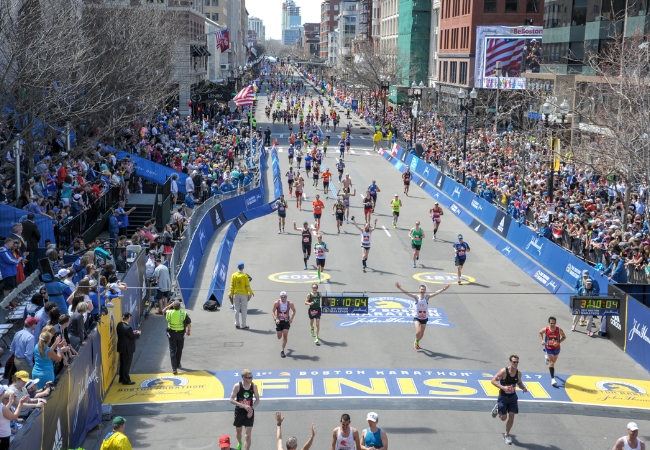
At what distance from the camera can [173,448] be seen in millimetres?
12555

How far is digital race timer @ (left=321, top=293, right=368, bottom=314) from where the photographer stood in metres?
17.7

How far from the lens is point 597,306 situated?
60.1 feet

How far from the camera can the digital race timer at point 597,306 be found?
59.8 ft

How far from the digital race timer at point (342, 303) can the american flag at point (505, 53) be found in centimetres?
5545

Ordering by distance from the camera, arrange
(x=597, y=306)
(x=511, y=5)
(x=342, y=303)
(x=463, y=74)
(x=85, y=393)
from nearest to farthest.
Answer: (x=85, y=393), (x=342, y=303), (x=597, y=306), (x=511, y=5), (x=463, y=74)

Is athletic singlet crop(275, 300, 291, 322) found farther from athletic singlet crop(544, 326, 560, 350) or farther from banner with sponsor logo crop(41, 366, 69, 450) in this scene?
banner with sponsor logo crop(41, 366, 69, 450)

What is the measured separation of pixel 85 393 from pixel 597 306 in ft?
38.9

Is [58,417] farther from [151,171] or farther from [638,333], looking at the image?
[151,171]

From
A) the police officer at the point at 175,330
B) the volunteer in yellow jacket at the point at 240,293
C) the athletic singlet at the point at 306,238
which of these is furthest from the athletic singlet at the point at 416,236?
the police officer at the point at 175,330

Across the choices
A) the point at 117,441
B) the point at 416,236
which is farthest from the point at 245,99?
the point at 117,441

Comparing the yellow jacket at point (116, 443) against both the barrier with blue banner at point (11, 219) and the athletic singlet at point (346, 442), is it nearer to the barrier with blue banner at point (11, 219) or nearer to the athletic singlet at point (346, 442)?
the athletic singlet at point (346, 442)

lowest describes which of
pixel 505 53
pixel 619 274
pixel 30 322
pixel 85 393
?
pixel 85 393

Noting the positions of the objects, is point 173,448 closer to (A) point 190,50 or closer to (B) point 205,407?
(B) point 205,407

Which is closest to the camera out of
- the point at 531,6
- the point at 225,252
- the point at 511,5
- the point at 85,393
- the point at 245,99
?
the point at 85,393
